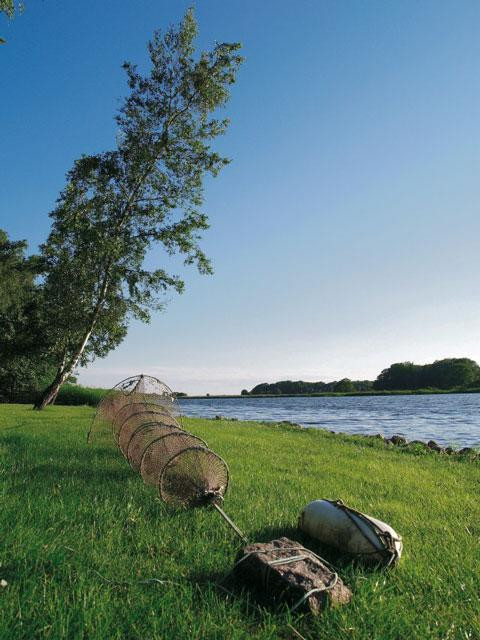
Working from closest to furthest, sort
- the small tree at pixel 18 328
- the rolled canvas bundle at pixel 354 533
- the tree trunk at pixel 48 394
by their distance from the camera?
the rolled canvas bundle at pixel 354 533 → the tree trunk at pixel 48 394 → the small tree at pixel 18 328

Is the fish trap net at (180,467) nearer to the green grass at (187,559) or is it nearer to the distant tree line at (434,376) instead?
the green grass at (187,559)

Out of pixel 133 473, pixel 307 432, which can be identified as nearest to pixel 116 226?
pixel 307 432

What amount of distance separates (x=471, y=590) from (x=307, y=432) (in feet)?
57.2

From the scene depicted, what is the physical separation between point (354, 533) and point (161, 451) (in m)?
2.68

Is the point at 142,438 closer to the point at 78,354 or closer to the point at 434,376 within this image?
the point at 78,354

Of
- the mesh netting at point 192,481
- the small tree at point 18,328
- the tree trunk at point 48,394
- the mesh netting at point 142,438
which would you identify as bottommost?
the mesh netting at point 192,481

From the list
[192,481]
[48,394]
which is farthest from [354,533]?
[48,394]

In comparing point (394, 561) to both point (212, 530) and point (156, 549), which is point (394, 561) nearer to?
point (212, 530)

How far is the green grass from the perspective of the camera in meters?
2.85

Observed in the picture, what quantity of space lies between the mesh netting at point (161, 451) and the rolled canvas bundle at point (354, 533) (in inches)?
67.0

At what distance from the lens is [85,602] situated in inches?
116

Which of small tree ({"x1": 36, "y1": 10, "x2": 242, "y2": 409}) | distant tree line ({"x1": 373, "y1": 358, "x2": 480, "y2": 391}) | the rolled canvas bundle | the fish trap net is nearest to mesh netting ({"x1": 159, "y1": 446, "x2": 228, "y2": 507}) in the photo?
the fish trap net

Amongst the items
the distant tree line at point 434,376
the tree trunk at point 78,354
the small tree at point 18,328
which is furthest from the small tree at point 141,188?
the distant tree line at point 434,376

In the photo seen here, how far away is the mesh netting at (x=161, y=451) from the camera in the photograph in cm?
540
